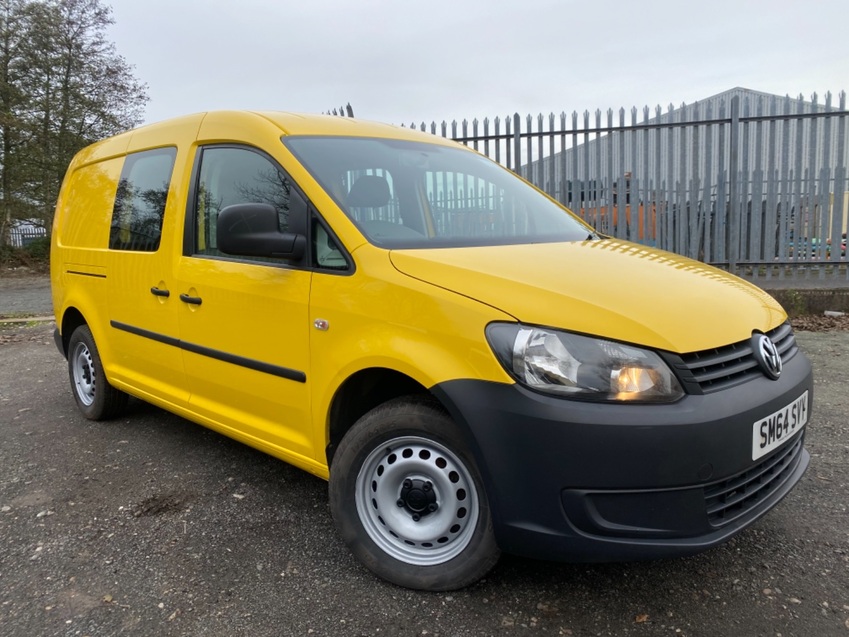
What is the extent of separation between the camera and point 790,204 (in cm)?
748

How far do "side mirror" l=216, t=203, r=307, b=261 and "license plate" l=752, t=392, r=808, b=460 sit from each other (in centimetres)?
172

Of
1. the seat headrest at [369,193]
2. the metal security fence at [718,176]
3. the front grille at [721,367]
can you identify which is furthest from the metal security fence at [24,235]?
the front grille at [721,367]

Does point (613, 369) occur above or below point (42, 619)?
above

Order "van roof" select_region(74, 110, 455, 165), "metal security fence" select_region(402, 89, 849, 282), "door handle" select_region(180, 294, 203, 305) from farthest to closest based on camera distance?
"metal security fence" select_region(402, 89, 849, 282), "door handle" select_region(180, 294, 203, 305), "van roof" select_region(74, 110, 455, 165)

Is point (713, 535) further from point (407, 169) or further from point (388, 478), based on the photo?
point (407, 169)

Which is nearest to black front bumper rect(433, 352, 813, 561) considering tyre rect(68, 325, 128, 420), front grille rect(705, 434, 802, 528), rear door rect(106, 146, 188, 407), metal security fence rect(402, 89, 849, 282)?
front grille rect(705, 434, 802, 528)

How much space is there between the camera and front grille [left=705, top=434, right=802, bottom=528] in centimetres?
192

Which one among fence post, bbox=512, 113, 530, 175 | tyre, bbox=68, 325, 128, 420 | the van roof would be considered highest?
fence post, bbox=512, 113, 530, 175

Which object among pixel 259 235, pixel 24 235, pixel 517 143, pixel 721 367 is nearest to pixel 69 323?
pixel 259 235

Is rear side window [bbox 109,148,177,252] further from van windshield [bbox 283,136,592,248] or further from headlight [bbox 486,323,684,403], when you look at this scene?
headlight [bbox 486,323,684,403]

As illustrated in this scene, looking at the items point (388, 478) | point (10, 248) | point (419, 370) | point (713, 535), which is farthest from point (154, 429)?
point (10, 248)

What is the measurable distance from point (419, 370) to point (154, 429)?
277cm

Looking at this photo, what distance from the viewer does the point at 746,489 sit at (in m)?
2.04

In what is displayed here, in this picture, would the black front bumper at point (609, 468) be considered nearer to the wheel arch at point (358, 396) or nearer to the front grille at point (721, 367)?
the front grille at point (721, 367)
